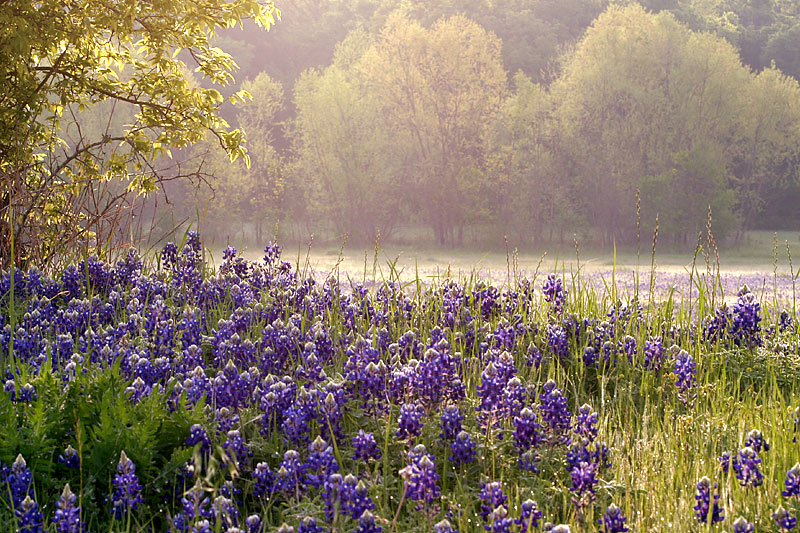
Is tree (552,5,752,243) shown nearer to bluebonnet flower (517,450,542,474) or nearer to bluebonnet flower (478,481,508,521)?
bluebonnet flower (517,450,542,474)

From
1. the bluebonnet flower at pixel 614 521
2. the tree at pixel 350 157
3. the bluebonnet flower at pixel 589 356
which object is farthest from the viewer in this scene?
the tree at pixel 350 157

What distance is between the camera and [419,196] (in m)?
48.1

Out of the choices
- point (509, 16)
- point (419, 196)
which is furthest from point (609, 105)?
point (509, 16)

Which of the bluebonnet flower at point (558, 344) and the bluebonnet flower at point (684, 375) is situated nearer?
the bluebonnet flower at point (684, 375)

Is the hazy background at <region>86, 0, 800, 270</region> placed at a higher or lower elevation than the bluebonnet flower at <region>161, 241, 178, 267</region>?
higher

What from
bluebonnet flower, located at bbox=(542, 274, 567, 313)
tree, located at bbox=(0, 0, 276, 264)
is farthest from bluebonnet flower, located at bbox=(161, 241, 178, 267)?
bluebonnet flower, located at bbox=(542, 274, 567, 313)

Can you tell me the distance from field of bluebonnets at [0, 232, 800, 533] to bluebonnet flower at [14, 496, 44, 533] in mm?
11

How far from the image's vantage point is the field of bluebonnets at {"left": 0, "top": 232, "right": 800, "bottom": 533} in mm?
2949

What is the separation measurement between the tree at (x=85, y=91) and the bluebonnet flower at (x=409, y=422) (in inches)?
224

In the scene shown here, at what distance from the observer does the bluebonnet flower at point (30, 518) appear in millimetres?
2662

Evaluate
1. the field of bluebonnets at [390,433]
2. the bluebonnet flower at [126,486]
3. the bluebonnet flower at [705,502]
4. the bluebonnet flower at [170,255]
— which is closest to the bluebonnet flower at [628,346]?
the field of bluebonnets at [390,433]

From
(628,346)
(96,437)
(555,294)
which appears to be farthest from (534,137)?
(96,437)

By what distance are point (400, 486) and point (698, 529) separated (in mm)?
1261

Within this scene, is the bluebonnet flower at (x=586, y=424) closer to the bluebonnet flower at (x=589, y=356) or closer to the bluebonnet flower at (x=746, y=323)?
the bluebonnet flower at (x=589, y=356)
